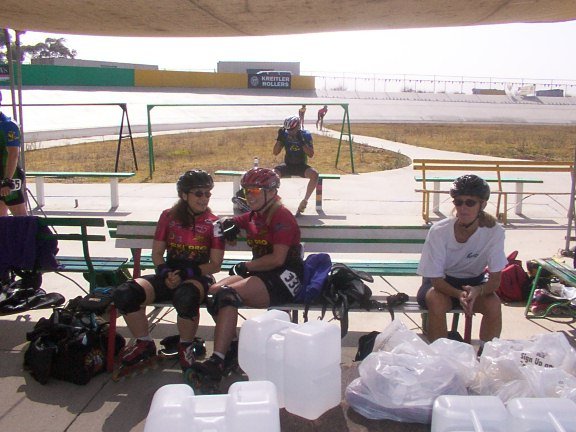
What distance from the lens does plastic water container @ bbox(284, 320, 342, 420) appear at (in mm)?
2867

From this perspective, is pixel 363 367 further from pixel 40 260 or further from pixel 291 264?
pixel 40 260

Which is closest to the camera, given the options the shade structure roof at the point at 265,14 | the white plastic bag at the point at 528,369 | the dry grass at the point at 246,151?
the white plastic bag at the point at 528,369

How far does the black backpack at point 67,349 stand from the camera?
3.62 metres

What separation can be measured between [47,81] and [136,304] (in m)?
42.5

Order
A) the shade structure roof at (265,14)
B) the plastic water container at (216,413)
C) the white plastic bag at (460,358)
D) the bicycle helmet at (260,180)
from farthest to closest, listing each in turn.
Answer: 1. the bicycle helmet at (260,180)
2. the shade structure roof at (265,14)
3. the white plastic bag at (460,358)
4. the plastic water container at (216,413)

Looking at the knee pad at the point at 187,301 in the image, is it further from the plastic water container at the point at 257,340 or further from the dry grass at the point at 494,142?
the dry grass at the point at 494,142

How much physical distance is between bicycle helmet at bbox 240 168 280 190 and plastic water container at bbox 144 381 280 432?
199 centimetres

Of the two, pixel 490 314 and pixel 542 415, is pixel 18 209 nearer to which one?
pixel 490 314

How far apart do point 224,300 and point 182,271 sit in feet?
1.39

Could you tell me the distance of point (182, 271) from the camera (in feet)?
12.9

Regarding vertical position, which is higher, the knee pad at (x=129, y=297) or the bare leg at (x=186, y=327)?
the knee pad at (x=129, y=297)

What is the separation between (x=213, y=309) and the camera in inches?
147

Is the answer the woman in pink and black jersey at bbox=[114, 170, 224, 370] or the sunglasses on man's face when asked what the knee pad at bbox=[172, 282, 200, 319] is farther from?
the sunglasses on man's face

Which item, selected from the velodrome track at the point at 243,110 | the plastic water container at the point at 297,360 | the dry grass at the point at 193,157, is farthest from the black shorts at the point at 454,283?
the velodrome track at the point at 243,110
